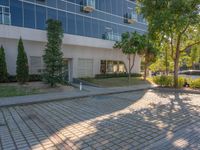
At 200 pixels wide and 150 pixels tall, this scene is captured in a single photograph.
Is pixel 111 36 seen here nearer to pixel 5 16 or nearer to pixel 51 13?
pixel 51 13

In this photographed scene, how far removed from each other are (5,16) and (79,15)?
8.22 m

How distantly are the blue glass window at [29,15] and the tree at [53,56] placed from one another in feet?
11.1

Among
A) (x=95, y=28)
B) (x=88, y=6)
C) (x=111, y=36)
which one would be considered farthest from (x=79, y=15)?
(x=111, y=36)

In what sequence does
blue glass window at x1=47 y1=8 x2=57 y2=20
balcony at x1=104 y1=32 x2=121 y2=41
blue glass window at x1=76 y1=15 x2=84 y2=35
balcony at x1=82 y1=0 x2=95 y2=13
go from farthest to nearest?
balcony at x1=104 y1=32 x2=121 y2=41 < balcony at x1=82 y1=0 x2=95 y2=13 < blue glass window at x1=76 y1=15 x2=84 y2=35 < blue glass window at x1=47 y1=8 x2=57 y2=20

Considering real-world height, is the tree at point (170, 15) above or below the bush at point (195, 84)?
above

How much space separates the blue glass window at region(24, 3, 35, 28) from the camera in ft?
55.3

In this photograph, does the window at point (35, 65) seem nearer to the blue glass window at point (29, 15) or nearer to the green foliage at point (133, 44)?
the blue glass window at point (29, 15)

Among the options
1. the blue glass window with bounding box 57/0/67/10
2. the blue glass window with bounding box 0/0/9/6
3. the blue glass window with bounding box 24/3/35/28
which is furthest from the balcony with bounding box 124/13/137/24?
the blue glass window with bounding box 0/0/9/6

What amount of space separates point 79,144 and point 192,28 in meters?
14.8

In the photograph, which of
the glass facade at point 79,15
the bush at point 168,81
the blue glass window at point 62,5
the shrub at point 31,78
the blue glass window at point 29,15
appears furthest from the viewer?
the blue glass window at point 62,5

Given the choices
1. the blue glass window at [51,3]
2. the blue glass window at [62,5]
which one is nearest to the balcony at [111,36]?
the blue glass window at [62,5]

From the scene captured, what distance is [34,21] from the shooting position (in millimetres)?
17422

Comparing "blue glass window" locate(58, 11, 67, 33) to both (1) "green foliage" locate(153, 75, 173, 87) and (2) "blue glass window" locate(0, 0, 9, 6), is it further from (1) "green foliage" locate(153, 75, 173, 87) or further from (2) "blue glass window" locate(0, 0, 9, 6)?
(1) "green foliage" locate(153, 75, 173, 87)

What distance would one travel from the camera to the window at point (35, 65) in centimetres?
1786
